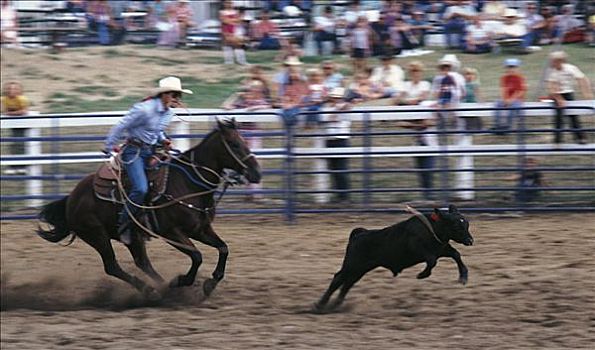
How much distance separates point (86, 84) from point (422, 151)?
8169 millimetres

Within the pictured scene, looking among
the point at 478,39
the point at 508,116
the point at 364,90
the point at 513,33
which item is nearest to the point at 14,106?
the point at 364,90

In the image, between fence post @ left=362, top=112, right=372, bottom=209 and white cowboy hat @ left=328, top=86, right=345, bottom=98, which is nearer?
fence post @ left=362, top=112, right=372, bottom=209

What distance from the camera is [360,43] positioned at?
1667 cm

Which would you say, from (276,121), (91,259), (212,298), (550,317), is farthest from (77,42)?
(550,317)

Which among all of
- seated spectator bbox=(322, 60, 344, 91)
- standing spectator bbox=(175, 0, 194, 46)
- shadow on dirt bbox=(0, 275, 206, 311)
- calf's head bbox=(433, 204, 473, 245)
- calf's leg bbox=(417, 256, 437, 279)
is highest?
standing spectator bbox=(175, 0, 194, 46)

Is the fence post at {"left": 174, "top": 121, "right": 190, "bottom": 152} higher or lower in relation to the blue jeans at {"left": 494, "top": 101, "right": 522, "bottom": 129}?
lower

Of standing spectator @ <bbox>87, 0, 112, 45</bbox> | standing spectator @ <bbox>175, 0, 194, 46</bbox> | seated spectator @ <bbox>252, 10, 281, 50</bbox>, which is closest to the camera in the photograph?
seated spectator @ <bbox>252, 10, 281, 50</bbox>

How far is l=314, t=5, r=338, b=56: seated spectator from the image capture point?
1864 cm

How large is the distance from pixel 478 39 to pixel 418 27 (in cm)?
103

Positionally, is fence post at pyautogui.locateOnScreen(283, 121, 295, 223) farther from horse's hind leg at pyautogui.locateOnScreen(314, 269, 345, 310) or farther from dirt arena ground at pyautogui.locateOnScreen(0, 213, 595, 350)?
horse's hind leg at pyautogui.locateOnScreen(314, 269, 345, 310)

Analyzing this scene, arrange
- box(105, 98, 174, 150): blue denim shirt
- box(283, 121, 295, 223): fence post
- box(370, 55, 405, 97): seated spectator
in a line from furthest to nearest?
box(370, 55, 405, 97): seated spectator → box(283, 121, 295, 223): fence post → box(105, 98, 174, 150): blue denim shirt

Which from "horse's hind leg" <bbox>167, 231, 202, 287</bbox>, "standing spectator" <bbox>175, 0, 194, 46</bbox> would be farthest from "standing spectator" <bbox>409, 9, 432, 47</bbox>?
"horse's hind leg" <bbox>167, 231, 202, 287</bbox>

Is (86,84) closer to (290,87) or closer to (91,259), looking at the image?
(290,87)

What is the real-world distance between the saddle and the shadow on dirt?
729 mm
